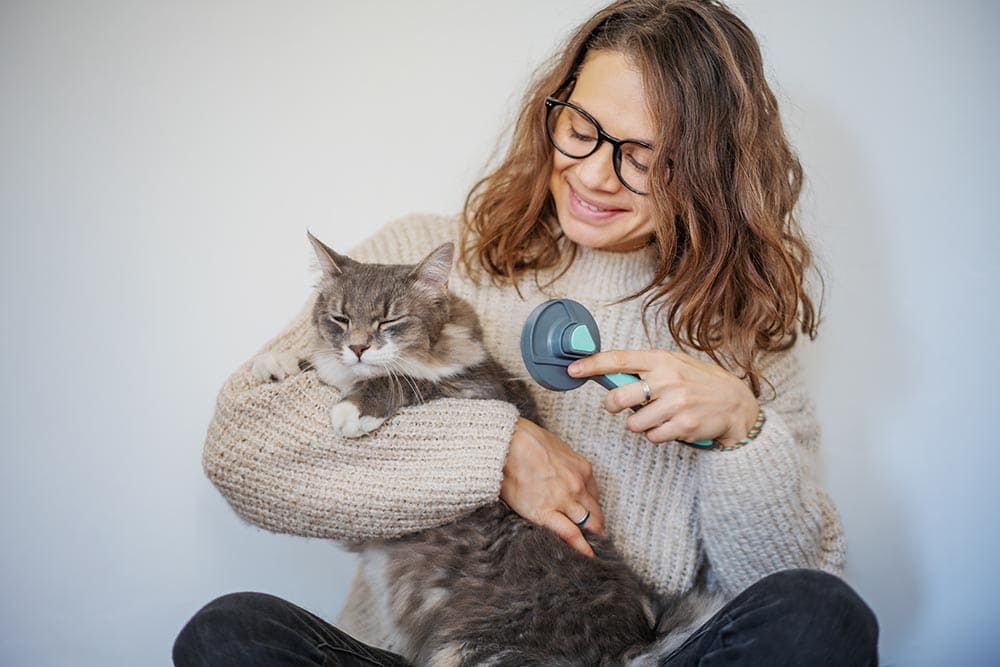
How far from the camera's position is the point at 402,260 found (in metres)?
1.76

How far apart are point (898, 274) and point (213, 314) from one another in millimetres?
1987

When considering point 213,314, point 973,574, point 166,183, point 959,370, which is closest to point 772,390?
point 959,370

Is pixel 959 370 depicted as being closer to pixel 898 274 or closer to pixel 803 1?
pixel 898 274

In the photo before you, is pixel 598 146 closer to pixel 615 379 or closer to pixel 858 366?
pixel 615 379

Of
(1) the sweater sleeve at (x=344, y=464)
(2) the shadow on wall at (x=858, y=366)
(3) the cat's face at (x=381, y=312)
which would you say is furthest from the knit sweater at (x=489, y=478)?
(2) the shadow on wall at (x=858, y=366)

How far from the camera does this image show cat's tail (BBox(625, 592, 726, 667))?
4.07 feet

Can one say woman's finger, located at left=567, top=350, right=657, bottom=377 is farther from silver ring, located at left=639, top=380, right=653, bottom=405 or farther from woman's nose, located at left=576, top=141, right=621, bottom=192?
woman's nose, located at left=576, top=141, right=621, bottom=192

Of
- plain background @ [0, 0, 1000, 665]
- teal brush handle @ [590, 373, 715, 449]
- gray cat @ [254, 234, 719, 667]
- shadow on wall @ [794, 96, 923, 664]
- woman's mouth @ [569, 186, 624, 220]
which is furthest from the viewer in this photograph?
shadow on wall @ [794, 96, 923, 664]

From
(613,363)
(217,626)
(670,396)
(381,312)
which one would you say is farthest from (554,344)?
(217,626)

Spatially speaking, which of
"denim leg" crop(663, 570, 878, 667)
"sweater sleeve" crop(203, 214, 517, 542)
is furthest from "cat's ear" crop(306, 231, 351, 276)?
"denim leg" crop(663, 570, 878, 667)

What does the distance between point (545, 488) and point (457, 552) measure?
0.73 feet

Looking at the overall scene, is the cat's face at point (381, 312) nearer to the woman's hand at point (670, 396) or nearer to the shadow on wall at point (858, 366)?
the woman's hand at point (670, 396)

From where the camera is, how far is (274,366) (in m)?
1.48

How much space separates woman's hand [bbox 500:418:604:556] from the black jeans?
1.10ft
